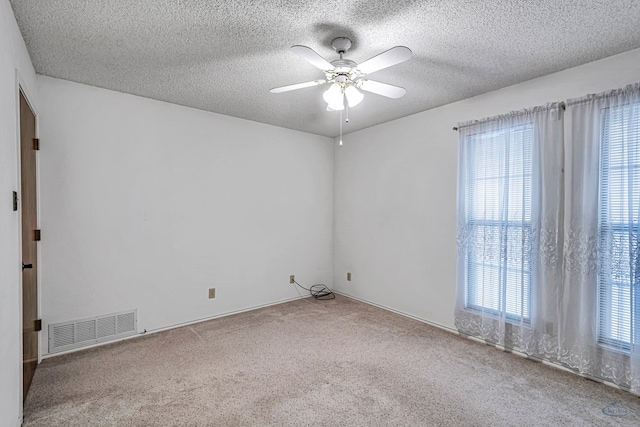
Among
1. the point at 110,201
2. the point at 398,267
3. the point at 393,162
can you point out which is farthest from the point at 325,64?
the point at 398,267

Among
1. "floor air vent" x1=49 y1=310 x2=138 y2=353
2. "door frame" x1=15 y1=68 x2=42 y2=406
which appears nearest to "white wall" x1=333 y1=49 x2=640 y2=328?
"floor air vent" x1=49 y1=310 x2=138 y2=353

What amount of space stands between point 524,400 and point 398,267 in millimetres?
1915

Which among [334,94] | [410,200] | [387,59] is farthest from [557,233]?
[334,94]

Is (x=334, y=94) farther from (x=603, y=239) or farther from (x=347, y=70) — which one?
(x=603, y=239)

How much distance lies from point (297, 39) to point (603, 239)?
2.64 m

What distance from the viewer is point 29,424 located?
1.85 meters

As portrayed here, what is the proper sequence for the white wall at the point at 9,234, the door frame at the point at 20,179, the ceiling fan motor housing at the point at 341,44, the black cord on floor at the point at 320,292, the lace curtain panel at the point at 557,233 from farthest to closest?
the black cord on floor at the point at 320,292
the lace curtain panel at the point at 557,233
the ceiling fan motor housing at the point at 341,44
the door frame at the point at 20,179
the white wall at the point at 9,234

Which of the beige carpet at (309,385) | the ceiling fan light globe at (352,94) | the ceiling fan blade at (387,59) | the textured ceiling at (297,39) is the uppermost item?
the textured ceiling at (297,39)

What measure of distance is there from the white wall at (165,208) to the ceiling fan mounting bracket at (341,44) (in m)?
2.05

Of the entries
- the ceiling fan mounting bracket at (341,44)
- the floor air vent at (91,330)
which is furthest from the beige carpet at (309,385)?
the ceiling fan mounting bracket at (341,44)

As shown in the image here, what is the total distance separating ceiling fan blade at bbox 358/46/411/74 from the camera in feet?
5.75

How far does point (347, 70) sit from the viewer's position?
2.09 meters

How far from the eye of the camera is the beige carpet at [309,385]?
193cm

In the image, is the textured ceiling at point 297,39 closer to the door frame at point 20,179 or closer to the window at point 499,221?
the door frame at point 20,179
